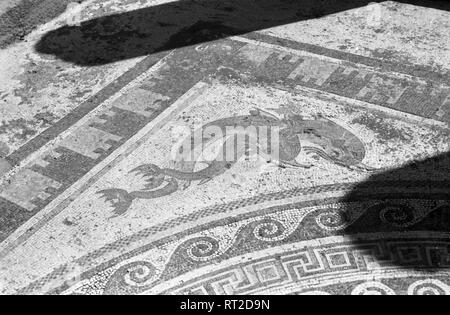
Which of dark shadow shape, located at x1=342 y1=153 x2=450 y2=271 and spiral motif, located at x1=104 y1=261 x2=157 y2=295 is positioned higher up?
dark shadow shape, located at x1=342 y1=153 x2=450 y2=271

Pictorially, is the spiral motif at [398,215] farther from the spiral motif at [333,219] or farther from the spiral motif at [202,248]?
the spiral motif at [202,248]

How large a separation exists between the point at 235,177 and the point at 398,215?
111 cm

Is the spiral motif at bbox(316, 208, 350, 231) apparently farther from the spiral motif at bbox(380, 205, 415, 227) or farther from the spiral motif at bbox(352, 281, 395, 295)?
the spiral motif at bbox(352, 281, 395, 295)

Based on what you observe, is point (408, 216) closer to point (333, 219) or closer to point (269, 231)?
point (333, 219)

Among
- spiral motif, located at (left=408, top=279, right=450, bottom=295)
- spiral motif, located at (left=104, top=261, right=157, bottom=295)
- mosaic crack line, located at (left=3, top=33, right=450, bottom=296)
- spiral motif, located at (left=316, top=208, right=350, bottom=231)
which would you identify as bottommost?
spiral motif, located at (left=104, top=261, right=157, bottom=295)

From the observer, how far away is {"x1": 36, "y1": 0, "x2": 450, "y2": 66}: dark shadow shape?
6.10 metres

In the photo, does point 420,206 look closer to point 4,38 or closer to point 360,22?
point 360,22

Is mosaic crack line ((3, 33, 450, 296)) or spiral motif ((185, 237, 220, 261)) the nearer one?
spiral motif ((185, 237, 220, 261))

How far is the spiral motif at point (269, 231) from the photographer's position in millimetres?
4078

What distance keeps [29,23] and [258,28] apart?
7.40 ft

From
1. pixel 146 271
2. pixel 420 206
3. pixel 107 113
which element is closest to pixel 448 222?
pixel 420 206

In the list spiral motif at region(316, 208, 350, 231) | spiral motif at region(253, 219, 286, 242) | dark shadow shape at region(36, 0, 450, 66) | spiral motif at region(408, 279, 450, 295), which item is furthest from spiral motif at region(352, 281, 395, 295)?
dark shadow shape at region(36, 0, 450, 66)

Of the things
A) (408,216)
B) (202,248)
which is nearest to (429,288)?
(408,216)

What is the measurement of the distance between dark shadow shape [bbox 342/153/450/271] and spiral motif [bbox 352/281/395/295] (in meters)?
0.18
